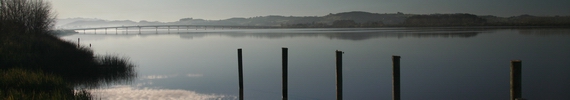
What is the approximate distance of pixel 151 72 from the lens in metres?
21.0

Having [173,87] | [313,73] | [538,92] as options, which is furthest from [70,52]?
[538,92]

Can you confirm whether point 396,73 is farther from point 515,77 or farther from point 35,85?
point 35,85

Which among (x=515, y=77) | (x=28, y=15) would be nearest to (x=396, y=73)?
(x=515, y=77)

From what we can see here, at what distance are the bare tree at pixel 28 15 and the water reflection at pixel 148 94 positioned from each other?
17846 mm

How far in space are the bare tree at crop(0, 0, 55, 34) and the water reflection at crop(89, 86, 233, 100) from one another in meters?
17.8

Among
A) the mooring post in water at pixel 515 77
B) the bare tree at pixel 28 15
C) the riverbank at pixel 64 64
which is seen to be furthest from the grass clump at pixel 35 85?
the bare tree at pixel 28 15

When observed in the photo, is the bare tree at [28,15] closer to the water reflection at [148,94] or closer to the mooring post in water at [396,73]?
the water reflection at [148,94]

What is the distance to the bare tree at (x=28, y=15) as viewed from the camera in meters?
30.1

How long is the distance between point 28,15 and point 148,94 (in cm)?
2359

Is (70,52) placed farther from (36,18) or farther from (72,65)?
(36,18)

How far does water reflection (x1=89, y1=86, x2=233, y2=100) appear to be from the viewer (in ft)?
43.0

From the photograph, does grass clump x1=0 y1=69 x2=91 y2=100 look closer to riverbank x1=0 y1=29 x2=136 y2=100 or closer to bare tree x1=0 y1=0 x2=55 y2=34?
riverbank x1=0 y1=29 x2=136 y2=100

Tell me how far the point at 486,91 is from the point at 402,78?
358 cm

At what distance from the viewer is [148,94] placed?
1379 cm
